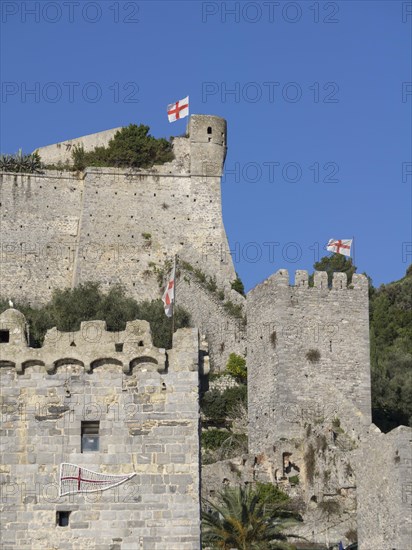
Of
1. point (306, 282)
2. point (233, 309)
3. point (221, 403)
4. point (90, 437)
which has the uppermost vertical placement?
point (233, 309)

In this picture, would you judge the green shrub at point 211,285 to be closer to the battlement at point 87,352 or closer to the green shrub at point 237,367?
the green shrub at point 237,367

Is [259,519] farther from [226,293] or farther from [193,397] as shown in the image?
[226,293]

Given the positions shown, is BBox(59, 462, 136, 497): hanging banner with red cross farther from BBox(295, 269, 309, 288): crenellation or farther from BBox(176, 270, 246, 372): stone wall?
BBox(176, 270, 246, 372): stone wall

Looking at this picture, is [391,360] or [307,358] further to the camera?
[391,360]

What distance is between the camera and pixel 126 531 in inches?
701

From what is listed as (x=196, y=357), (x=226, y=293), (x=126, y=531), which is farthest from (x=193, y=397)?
(x=226, y=293)

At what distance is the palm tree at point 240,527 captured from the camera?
29219 millimetres

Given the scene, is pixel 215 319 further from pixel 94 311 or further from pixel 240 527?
pixel 240 527

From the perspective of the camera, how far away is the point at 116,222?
197 ft

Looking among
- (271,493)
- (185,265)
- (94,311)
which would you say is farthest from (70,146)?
(271,493)

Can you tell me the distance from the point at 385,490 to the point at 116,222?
1260 inches

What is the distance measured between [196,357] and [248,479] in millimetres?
22359

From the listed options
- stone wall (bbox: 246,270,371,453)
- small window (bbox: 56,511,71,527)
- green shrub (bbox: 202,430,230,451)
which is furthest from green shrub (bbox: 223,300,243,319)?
small window (bbox: 56,511,71,527)

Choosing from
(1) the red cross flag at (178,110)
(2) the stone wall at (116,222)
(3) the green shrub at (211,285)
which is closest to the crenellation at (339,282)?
(3) the green shrub at (211,285)
